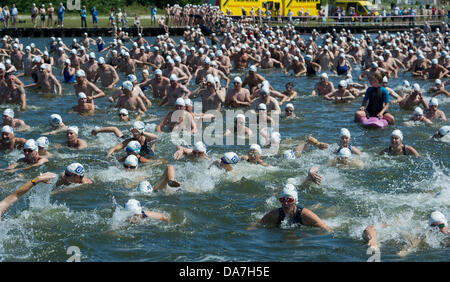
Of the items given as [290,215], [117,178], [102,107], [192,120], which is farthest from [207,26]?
[290,215]

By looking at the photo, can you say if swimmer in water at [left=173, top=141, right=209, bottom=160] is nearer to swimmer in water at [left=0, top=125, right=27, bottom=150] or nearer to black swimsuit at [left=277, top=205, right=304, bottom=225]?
black swimsuit at [left=277, top=205, right=304, bottom=225]

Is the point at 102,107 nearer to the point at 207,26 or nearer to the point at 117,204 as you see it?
the point at 117,204

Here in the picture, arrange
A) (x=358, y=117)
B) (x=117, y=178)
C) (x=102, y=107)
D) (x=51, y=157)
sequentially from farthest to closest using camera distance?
(x=102, y=107), (x=358, y=117), (x=51, y=157), (x=117, y=178)

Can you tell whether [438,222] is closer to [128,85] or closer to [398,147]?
[398,147]

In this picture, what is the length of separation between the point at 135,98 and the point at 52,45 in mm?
14083

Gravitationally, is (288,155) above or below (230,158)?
below

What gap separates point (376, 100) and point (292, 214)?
7088 millimetres

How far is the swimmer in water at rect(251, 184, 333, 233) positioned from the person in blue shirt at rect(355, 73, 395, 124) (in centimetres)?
663

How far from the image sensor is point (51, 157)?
43.4 feet

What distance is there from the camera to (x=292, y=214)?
30.3 feet

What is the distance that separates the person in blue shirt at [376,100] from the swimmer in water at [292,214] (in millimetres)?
6632

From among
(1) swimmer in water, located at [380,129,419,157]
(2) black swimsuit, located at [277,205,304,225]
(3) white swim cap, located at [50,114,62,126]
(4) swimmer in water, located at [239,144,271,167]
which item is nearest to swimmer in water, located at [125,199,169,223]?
(2) black swimsuit, located at [277,205,304,225]

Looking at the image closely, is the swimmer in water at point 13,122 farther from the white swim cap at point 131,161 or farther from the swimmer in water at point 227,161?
the swimmer in water at point 227,161

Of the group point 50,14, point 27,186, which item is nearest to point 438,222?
point 27,186
